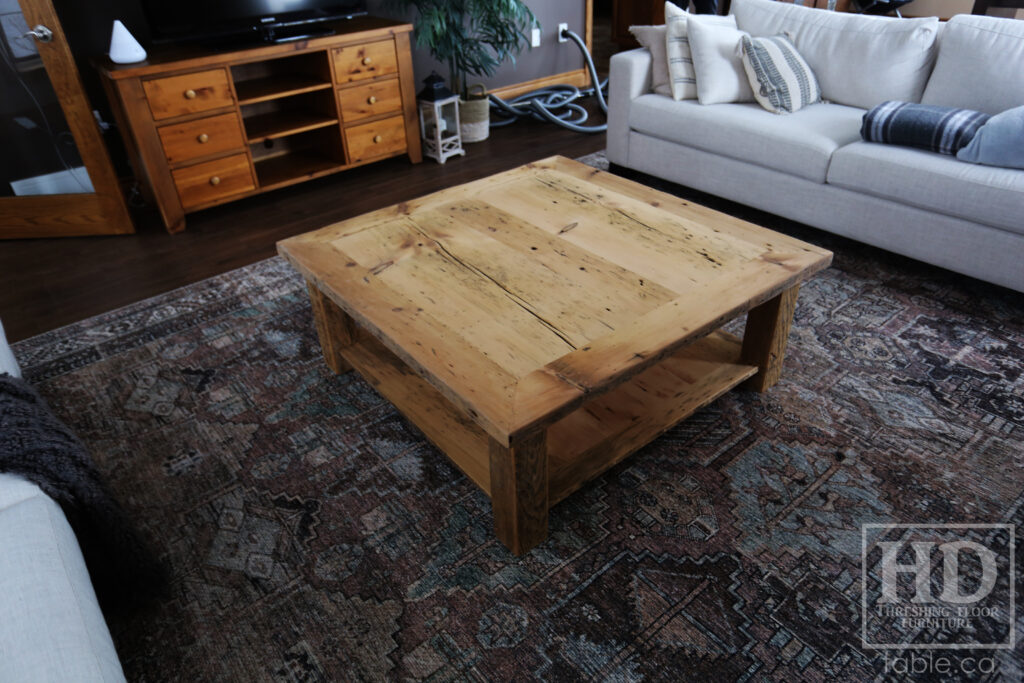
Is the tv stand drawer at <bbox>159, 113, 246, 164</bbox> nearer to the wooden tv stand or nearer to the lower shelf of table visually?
the wooden tv stand

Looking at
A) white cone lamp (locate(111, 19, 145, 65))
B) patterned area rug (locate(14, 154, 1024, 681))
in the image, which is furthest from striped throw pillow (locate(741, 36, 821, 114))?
white cone lamp (locate(111, 19, 145, 65))

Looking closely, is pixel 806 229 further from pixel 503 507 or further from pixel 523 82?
pixel 523 82

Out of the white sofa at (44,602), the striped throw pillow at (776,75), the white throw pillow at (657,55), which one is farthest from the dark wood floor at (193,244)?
the white sofa at (44,602)

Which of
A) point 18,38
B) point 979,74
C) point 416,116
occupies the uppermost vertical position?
point 18,38

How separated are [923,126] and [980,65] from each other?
1.43 ft

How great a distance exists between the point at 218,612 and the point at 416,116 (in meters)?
2.92

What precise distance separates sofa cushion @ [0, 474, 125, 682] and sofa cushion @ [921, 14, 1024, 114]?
3.16 m

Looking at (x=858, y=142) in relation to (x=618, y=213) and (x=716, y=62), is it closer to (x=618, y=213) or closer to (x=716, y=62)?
(x=716, y=62)

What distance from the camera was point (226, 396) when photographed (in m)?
1.99

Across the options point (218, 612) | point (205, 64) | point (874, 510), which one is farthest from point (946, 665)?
point (205, 64)

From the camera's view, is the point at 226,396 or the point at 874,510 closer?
the point at 874,510

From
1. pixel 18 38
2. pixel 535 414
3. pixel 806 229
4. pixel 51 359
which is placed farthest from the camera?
pixel 806 229

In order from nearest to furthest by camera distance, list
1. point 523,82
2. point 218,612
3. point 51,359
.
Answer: point 218,612, point 51,359, point 523,82

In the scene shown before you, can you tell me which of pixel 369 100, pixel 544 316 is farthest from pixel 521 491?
pixel 369 100
